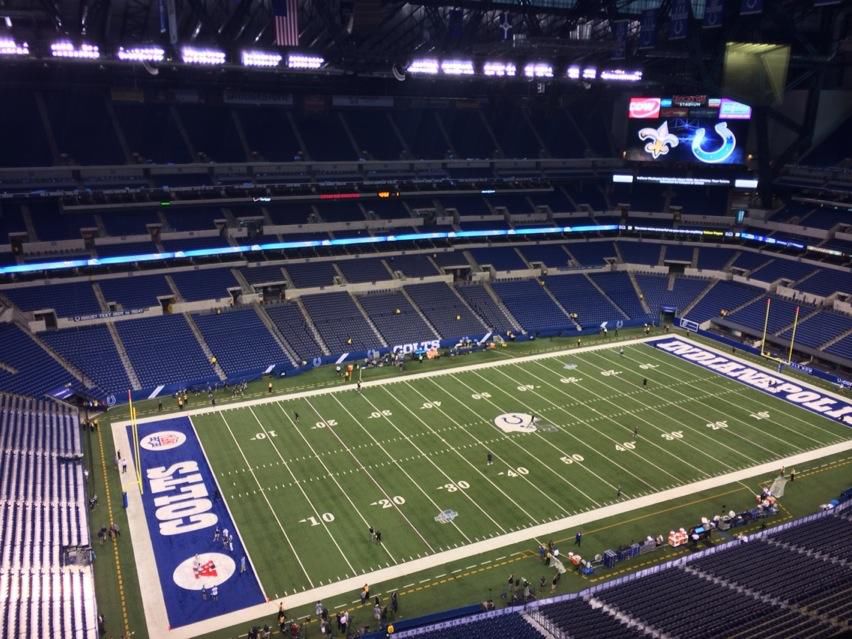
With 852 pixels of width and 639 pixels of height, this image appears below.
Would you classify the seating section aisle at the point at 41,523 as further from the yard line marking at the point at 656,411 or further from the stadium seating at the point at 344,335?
the yard line marking at the point at 656,411

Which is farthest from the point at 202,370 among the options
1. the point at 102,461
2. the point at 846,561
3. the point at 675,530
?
the point at 846,561

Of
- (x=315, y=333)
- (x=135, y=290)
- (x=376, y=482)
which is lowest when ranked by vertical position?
(x=376, y=482)

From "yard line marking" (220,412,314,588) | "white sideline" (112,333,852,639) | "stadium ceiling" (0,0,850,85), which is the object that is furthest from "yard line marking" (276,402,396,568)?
"stadium ceiling" (0,0,850,85)

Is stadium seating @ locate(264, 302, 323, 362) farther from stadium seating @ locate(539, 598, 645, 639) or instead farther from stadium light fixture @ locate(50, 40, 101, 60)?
stadium seating @ locate(539, 598, 645, 639)

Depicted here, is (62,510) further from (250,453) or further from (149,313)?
(149,313)

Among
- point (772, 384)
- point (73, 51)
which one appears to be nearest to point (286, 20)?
point (73, 51)

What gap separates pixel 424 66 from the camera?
47.2m

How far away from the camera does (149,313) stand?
46.4 meters

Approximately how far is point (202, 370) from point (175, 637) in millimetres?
23267

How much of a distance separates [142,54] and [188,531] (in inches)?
1079

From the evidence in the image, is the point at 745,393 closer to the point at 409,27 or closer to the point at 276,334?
the point at 276,334

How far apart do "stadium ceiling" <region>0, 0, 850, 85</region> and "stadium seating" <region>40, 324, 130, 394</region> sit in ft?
56.6

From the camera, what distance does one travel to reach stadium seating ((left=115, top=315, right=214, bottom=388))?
136 feet

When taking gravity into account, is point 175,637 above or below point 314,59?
below
